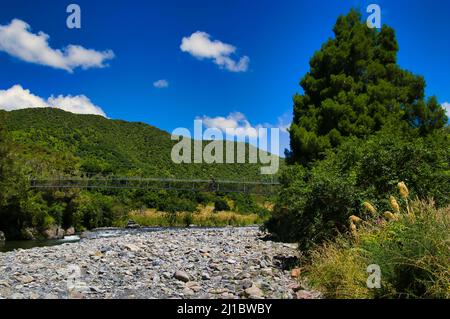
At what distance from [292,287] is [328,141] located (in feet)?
32.1

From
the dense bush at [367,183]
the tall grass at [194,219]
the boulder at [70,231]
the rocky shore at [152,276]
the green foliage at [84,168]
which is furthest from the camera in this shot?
the tall grass at [194,219]

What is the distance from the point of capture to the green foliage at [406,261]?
558 centimetres

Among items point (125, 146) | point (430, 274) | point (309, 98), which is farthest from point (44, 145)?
point (430, 274)

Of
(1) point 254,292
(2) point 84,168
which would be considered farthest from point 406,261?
(2) point 84,168

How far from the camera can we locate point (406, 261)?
19.1 ft

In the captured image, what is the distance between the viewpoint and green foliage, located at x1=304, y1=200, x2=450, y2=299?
558 cm

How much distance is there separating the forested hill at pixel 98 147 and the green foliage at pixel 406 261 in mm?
40902

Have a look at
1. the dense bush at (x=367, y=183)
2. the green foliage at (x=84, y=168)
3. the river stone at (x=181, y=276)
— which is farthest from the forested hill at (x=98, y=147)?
the dense bush at (x=367, y=183)

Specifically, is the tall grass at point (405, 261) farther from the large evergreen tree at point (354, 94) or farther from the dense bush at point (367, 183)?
the large evergreen tree at point (354, 94)

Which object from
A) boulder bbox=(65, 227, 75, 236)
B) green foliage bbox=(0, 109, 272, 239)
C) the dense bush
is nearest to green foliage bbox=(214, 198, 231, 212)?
green foliage bbox=(0, 109, 272, 239)

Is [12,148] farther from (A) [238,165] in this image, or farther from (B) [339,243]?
(A) [238,165]

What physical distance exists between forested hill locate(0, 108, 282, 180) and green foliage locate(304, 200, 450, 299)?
40.9 meters

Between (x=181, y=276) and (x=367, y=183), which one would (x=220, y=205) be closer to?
(x=367, y=183)

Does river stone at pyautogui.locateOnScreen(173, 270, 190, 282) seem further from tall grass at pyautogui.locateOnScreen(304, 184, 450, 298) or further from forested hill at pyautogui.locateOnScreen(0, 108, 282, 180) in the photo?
forested hill at pyautogui.locateOnScreen(0, 108, 282, 180)
